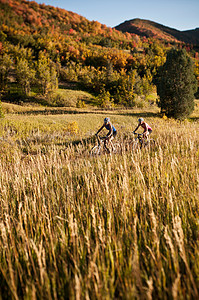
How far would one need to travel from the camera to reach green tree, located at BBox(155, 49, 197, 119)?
21.0 m

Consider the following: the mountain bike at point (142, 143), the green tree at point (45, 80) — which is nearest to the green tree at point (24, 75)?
the green tree at point (45, 80)

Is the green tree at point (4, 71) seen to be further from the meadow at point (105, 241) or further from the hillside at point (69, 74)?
the meadow at point (105, 241)

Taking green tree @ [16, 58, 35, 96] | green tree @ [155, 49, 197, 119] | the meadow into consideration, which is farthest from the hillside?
the meadow

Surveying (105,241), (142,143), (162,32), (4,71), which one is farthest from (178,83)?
(162,32)

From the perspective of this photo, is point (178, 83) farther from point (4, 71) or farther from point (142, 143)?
point (4, 71)

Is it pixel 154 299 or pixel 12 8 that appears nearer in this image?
pixel 154 299

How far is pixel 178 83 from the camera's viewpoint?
68.6 feet

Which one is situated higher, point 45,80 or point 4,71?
point 4,71

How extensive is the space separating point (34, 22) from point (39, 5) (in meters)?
34.2

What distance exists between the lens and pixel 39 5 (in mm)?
112125

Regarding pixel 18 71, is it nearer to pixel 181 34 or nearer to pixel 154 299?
pixel 154 299

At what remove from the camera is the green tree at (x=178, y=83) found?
827 inches

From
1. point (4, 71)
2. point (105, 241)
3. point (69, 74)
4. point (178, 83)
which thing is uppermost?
point (69, 74)

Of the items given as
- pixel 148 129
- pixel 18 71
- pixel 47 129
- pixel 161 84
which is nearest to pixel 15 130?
pixel 47 129
